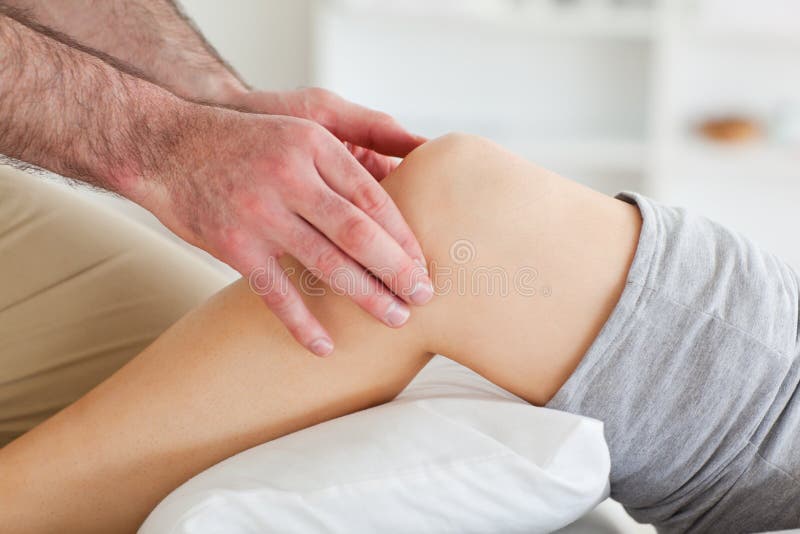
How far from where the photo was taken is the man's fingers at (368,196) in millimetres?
818

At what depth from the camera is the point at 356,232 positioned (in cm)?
82

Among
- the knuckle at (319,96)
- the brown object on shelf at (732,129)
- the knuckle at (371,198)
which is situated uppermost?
the knuckle at (319,96)

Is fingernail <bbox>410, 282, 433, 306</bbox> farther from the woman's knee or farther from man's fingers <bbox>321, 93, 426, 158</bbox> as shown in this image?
man's fingers <bbox>321, 93, 426, 158</bbox>

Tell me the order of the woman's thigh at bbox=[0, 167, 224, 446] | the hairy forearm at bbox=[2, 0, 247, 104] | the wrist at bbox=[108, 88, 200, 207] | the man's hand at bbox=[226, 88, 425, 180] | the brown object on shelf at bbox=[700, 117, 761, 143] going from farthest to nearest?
the brown object on shelf at bbox=[700, 117, 761, 143], the hairy forearm at bbox=[2, 0, 247, 104], the man's hand at bbox=[226, 88, 425, 180], the woman's thigh at bbox=[0, 167, 224, 446], the wrist at bbox=[108, 88, 200, 207]

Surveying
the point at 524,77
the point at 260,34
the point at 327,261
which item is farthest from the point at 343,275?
the point at 524,77

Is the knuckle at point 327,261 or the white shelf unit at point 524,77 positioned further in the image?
the white shelf unit at point 524,77

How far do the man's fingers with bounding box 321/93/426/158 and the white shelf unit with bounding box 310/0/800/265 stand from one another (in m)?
1.91

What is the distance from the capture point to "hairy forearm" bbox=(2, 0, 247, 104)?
4.39ft

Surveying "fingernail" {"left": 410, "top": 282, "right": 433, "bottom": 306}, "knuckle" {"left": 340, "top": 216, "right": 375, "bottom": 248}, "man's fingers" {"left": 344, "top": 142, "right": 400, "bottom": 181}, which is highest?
"knuckle" {"left": 340, "top": 216, "right": 375, "bottom": 248}

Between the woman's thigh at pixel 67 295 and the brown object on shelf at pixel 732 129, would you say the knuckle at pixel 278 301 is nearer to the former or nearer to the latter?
the woman's thigh at pixel 67 295

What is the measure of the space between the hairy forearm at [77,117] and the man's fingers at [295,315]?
19 cm

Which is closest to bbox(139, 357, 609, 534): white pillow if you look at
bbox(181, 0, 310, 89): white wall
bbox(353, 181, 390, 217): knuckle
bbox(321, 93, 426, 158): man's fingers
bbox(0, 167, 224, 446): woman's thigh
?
bbox(353, 181, 390, 217): knuckle

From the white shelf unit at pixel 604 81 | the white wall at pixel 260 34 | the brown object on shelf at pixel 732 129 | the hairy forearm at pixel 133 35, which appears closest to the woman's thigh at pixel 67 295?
the hairy forearm at pixel 133 35

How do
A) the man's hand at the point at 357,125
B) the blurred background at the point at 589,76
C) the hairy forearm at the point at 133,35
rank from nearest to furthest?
1. the man's hand at the point at 357,125
2. the hairy forearm at the point at 133,35
3. the blurred background at the point at 589,76
